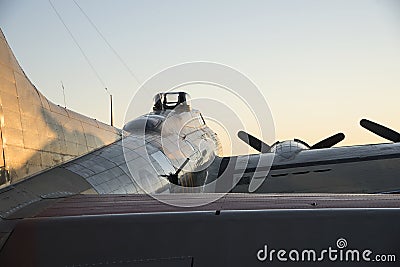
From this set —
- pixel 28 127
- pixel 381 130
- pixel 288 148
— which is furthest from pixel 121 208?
pixel 381 130

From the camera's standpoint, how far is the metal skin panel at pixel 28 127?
18.4 ft

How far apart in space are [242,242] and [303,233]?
0.36 meters

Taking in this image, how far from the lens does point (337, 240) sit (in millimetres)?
3152

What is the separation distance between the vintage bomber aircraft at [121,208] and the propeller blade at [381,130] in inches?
172

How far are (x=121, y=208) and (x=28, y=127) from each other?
8.61 feet

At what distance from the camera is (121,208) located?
3.91m

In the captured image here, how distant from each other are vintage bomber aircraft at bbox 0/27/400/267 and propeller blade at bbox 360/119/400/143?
14.3ft

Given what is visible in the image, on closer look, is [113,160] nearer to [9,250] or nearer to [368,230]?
[9,250]

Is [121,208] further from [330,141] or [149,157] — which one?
[330,141]

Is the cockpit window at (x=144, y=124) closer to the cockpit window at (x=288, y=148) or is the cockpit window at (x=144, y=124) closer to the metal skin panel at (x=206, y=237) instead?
the cockpit window at (x=288, y=148)

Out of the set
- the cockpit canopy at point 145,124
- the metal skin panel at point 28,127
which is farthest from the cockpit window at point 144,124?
the metal skin panel at point 28,127

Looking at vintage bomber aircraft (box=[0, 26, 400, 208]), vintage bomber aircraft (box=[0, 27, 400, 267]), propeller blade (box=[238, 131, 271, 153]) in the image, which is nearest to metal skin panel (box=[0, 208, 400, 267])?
vintage bomber aircraft (box=[0, 27, 400, 267])

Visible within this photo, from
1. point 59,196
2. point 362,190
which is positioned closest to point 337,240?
point 59,196

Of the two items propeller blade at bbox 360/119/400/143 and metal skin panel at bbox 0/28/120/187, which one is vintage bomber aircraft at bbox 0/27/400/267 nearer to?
metal skin panel at bbox 0/28/120/187
